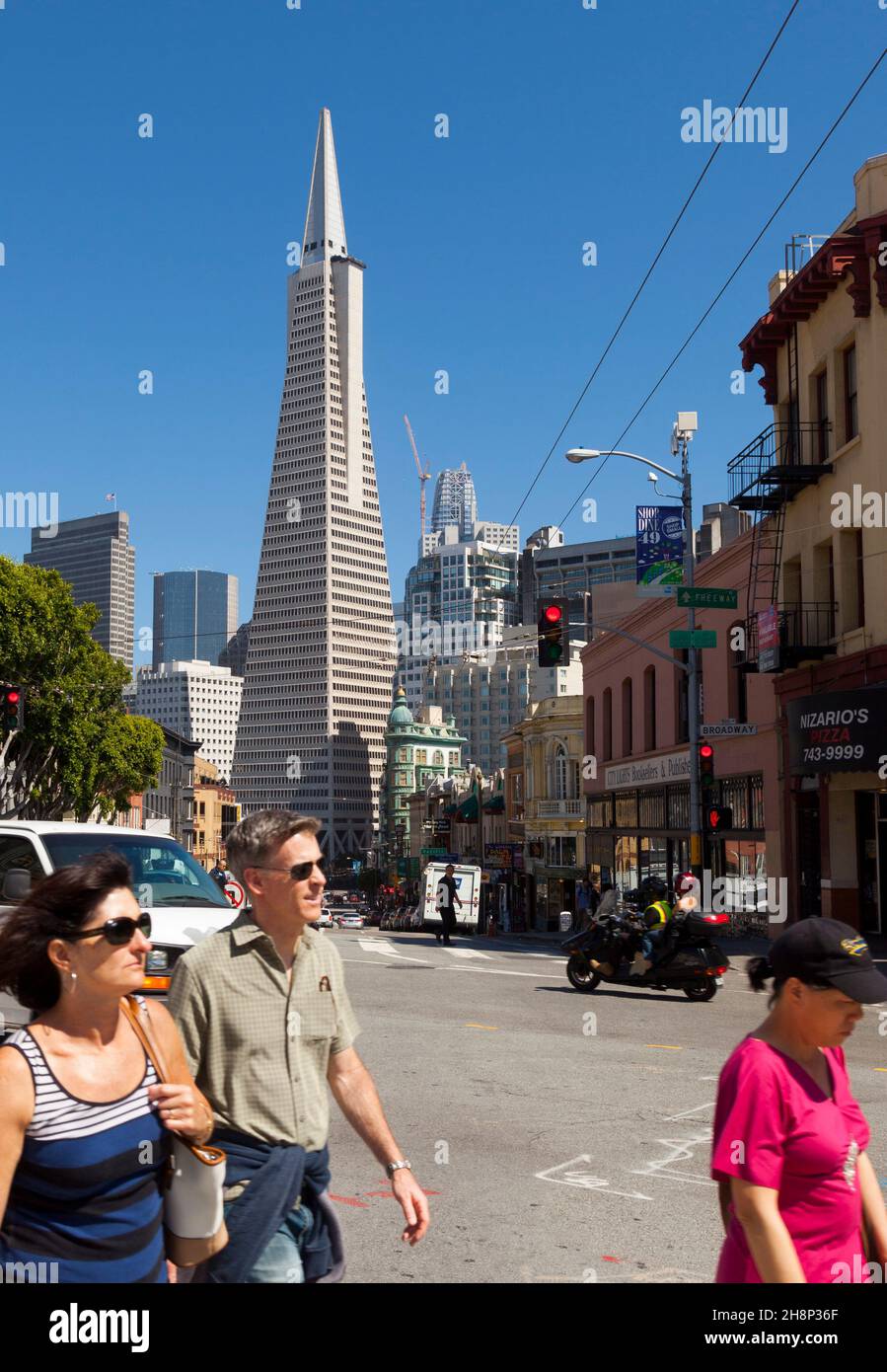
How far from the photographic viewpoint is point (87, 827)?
37.3ft

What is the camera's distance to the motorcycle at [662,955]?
1759 cm

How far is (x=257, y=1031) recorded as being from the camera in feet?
13.5

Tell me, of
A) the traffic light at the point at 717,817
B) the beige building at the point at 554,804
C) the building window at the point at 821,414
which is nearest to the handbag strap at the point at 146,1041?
the traffic light at the point at 717,817

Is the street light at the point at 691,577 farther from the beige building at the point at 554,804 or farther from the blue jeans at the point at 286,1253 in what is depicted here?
the beige building at the point at 554,804

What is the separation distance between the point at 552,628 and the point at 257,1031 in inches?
777

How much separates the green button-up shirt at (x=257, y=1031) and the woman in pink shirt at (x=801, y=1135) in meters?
1.31

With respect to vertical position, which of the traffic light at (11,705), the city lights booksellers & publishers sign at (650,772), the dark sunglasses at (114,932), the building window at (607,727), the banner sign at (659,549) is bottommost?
the dark sunglasses at (114,932)

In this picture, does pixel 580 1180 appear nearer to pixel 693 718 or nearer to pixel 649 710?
pixel 693 718

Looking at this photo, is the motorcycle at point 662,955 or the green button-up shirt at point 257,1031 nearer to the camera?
the green button-up shirt at point 257,1031

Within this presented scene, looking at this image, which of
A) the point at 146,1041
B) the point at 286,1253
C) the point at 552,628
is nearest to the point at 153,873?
the point at 286,1253

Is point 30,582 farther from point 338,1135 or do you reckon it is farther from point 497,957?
point 338,1135

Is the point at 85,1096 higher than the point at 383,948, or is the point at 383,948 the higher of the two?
the point at 85,1096
